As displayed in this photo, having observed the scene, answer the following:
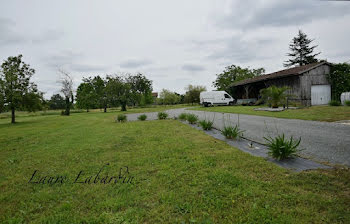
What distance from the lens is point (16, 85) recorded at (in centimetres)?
1967

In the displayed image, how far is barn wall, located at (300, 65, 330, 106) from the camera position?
18.7m

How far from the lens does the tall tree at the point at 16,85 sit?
746 inches

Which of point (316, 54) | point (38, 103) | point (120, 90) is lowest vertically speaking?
point (38, 103)

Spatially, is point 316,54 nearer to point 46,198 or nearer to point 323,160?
point 323,160

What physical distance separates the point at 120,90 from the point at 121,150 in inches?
1295

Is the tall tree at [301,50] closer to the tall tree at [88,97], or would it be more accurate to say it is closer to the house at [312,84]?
the house at [312,84]

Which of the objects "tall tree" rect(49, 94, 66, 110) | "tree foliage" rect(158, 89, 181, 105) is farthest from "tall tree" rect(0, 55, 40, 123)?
"tall tree" rect(49, 94, 66, 110)

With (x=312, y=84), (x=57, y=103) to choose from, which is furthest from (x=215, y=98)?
(x=57, y=103)

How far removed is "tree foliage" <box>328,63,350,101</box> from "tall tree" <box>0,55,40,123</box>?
33.0m

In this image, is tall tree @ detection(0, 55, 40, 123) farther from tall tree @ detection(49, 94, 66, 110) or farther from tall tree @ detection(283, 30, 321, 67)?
tall tree @ detection(49, 94, 66, 110)

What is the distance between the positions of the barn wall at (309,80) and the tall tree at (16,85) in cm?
2979

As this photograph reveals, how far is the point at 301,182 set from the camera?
2834 mm

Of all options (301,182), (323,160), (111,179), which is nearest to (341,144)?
(323,160)

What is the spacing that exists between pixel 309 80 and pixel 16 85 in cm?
3184
